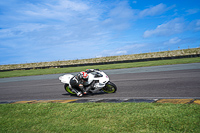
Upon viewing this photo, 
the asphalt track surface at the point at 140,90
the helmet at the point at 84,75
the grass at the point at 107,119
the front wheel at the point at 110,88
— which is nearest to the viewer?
the grass at the point at 107,119

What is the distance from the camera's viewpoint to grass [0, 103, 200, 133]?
12.3ft

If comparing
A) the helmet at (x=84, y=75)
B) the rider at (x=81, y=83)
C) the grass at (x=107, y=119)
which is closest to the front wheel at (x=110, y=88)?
the rider at (x=81, y=83)

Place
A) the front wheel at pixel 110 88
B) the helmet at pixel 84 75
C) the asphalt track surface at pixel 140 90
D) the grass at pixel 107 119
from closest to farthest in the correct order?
the grass at pixel 107 119 < the asphalt track surface at pixel 140 90 < the helmet at pixel 84 75 < the front wheel at pixel 110 88

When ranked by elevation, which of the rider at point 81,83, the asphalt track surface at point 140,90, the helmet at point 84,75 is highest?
→ the helmet at point 84,75

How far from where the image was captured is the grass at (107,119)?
12.3 feet

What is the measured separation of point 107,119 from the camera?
174 inches

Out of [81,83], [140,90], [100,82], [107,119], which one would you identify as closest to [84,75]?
[81,83]

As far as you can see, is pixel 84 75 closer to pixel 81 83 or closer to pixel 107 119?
pixel 81 83

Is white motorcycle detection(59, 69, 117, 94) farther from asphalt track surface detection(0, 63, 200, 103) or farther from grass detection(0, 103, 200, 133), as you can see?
grass detection(0, 103, 200, 133)

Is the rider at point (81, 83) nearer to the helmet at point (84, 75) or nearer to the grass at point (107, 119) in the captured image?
the helmet at point (84, 75)

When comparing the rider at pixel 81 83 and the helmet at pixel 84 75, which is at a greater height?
the helmet at pixel 84 75

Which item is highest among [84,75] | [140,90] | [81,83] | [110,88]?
[84,75]

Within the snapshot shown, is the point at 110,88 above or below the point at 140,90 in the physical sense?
above

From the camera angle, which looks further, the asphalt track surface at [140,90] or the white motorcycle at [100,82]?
the white motorcycle at [100,82]
